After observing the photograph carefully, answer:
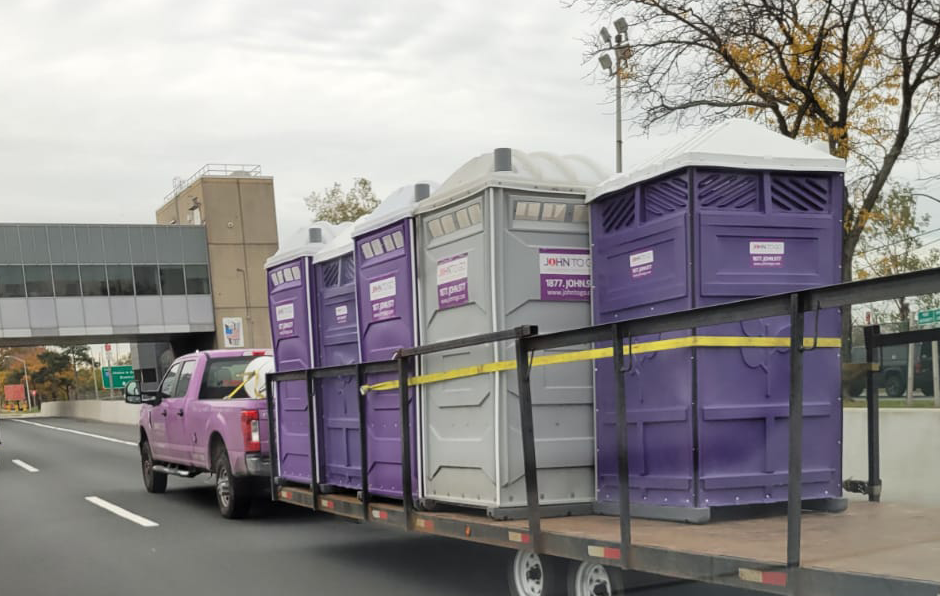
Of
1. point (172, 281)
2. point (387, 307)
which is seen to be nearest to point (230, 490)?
point (387, 307)

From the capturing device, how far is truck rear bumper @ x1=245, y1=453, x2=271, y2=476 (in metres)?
10.8

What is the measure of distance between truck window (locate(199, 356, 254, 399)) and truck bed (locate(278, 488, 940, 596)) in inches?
251

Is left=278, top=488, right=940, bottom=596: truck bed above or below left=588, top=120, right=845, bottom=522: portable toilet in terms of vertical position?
below

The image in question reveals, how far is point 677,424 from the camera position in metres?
5.80

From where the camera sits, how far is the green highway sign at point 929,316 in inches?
256

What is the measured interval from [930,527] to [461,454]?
2913 millimetres

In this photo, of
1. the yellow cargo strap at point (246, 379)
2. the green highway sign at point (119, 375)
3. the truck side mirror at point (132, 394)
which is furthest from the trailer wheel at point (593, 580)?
the green highway sign at point (119, 375)

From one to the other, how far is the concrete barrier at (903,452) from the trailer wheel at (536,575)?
2245 millimetres

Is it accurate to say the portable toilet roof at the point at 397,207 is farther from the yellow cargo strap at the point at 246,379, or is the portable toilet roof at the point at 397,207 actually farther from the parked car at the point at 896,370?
the yellow cargo strap at the point at 246,379

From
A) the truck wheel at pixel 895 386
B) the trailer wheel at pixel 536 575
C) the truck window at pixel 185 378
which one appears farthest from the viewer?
the truck window at pixel 185 378

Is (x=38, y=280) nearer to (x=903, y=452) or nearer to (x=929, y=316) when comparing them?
(x=903, y=452)

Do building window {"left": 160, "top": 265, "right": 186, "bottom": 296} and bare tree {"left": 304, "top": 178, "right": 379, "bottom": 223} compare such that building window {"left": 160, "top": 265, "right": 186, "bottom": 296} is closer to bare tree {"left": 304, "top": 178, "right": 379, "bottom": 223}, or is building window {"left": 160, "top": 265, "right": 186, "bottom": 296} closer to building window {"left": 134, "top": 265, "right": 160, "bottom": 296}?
building window {"left": 134, "top": 265, "right": 160, "bottom": 296}

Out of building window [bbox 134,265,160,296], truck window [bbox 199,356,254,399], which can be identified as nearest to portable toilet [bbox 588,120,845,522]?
truck window [bbox 199,356,254,399]

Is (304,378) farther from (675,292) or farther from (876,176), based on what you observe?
(876,176)
